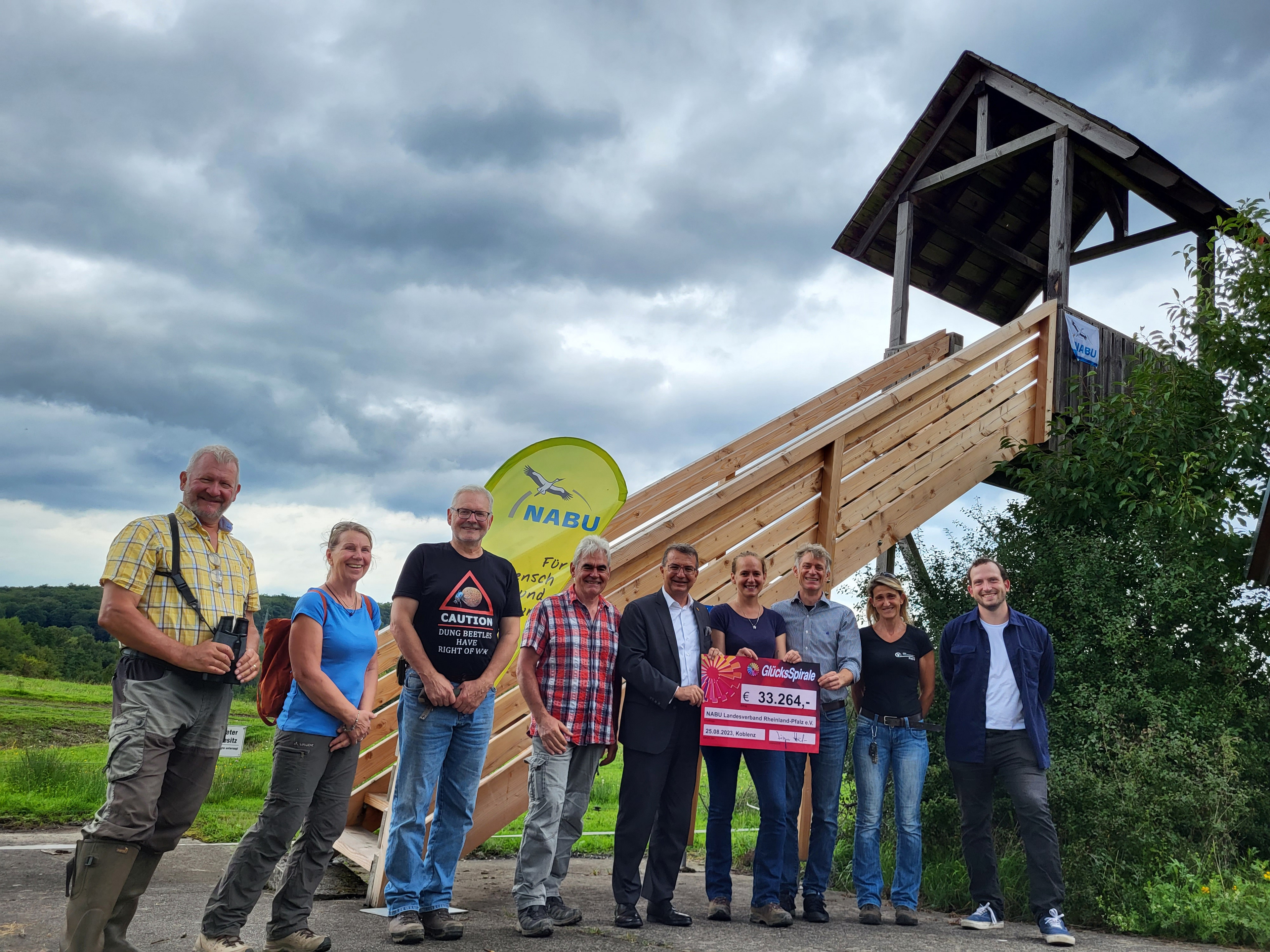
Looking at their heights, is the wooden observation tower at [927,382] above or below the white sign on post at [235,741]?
above

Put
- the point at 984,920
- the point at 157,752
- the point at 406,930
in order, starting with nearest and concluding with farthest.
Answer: the point at 157,752 < the point at 406,930 < the point at 984,920

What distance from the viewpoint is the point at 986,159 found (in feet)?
34.5

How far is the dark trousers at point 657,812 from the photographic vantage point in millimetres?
4359

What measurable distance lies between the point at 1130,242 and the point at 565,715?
10.6 meters

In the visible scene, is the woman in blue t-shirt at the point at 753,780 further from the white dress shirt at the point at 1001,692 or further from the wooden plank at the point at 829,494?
the wooden plank at the point at 829,494

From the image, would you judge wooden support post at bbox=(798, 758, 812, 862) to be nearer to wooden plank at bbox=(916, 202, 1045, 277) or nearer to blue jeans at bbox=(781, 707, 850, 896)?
blue jeans at bbox=(781, 707, 850, 896)

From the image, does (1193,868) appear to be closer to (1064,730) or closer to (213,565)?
(1064,730)

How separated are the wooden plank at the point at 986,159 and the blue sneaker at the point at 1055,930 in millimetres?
8307

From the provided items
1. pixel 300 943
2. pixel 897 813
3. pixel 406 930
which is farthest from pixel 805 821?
pixel 300 943

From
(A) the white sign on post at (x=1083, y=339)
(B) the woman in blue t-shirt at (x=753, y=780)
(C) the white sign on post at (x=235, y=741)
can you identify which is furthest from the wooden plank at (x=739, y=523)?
(A) the white sign on post at (x=1083, y=339)

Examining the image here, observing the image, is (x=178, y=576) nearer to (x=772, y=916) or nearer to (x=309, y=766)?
(x=309, y=766)

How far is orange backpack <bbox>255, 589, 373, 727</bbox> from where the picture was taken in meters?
3.75

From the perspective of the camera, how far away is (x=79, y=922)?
3.05 metres

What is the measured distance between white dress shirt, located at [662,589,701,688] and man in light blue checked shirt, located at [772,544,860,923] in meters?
0.65
